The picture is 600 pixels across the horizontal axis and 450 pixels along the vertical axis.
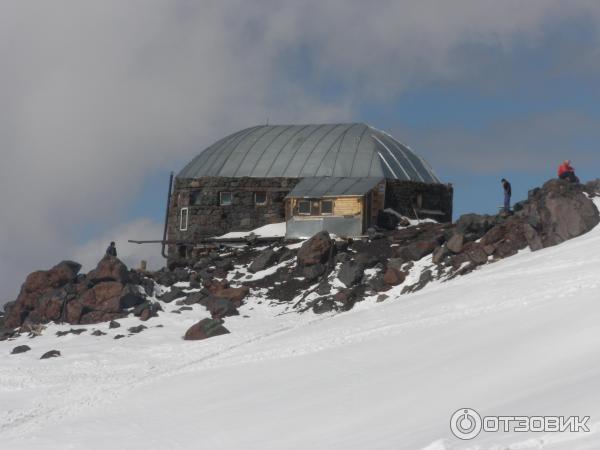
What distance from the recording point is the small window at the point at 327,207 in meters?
37.8

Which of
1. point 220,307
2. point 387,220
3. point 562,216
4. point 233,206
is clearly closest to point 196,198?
point 233,206

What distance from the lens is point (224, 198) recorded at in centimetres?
4119

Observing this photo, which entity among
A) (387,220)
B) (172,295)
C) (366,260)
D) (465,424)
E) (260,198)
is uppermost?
(260,198)

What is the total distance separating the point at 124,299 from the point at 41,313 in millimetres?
3180

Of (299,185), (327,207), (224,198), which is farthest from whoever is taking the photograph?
(224,198)

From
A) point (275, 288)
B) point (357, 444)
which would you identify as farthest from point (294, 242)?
point (357, 444)

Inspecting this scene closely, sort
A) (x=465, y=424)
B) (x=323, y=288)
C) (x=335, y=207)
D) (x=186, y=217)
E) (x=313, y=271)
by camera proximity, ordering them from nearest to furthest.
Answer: (x=465, y=424) < (x=323, y=288) < (x=313, y=271) < (x=335, y=207) < (x=186, y=217)

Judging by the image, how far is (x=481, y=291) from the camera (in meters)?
23.8

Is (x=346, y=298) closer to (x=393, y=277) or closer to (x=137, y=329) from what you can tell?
(x=393, y=277)

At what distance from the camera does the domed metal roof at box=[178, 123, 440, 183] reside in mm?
40938

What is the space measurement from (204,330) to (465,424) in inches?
633

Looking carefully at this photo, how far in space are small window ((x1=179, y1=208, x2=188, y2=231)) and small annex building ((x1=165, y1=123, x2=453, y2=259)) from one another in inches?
1.6

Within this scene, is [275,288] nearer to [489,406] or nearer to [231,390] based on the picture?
[231,390]

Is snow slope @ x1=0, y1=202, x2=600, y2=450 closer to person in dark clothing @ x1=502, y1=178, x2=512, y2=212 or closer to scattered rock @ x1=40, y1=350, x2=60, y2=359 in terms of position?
scattered rock @ x1=40, y1=350, x2=60, y2=359
